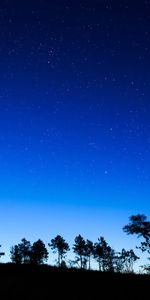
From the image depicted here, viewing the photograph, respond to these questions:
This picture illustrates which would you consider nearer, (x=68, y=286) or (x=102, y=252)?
(x=68, y=286)

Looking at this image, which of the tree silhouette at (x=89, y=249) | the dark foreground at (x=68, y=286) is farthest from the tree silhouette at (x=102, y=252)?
the dark foreground at (x=68, y=286)

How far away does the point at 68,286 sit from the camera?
14656mm

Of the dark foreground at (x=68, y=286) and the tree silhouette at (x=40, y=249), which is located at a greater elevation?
the tree silhouette at (x=40, y=249)

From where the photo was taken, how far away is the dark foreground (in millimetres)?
12688

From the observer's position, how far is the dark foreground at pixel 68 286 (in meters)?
12.7

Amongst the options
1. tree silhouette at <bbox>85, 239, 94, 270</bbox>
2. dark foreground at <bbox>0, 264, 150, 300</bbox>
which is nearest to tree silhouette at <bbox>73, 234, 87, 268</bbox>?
tree silhouette at <bbox>85, 239, 94, 270</bbox>

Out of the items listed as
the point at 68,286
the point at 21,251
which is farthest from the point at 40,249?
the point at 68,286

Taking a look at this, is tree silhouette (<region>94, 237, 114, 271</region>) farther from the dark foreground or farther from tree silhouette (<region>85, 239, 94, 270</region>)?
the dark foreground

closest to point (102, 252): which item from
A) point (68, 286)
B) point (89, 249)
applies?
point (89, 249)

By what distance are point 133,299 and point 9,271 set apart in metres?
8.73

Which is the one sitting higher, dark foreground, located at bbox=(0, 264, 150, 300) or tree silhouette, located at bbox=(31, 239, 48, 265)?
tree silhouette, located at bbox=(31, 239, 48, 265)

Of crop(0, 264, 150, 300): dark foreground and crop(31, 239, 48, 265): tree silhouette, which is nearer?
crop(0, 264, 150, 300): dark foreground

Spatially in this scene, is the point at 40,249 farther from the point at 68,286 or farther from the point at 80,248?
the point at 68,286

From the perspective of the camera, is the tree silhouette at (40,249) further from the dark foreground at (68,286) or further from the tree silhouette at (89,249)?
the dark foreground at (68,286)
